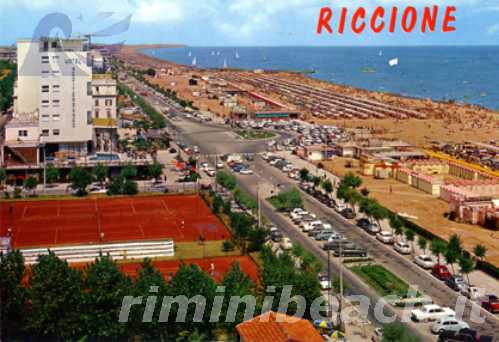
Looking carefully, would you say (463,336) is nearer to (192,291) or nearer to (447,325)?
(447,325)

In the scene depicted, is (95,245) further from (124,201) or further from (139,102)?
(139,102)

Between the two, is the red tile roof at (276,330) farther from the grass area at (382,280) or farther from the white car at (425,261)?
the white car at (425,261)

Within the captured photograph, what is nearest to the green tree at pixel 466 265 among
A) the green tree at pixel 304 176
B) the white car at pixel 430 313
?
the white car at pixel 430 313

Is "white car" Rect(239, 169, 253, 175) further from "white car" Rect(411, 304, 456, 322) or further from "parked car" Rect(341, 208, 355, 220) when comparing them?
"white car" Rect(411, 304, 456, 322)

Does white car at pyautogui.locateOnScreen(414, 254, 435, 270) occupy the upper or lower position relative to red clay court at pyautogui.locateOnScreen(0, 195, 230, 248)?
upper

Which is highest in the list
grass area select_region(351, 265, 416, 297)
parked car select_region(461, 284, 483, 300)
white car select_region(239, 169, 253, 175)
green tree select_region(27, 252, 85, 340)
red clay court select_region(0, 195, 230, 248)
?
green tree select_region(27, 252, 85, 340)

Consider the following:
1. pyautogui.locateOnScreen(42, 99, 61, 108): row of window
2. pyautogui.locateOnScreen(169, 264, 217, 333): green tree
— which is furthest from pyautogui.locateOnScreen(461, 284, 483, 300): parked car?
pyautogui.locateOnScreen(42, 99, 61, 108): row of window
